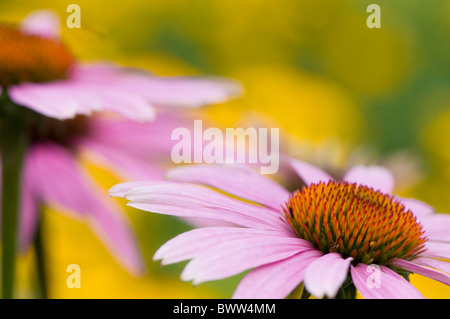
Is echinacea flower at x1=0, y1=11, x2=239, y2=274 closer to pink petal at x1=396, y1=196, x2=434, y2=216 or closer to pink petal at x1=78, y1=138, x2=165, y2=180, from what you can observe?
pink petal at x1=78, y1=138, x2=165, y2=180

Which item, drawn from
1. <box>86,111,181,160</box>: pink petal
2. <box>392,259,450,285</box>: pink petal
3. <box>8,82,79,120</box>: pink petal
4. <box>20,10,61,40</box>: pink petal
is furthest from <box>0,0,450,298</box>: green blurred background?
<box>392,259,450,285</box>: pink petal

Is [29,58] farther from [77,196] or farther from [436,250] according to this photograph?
[436,250]

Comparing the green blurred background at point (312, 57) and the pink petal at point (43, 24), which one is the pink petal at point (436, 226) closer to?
the pink petal at point (43, 24)

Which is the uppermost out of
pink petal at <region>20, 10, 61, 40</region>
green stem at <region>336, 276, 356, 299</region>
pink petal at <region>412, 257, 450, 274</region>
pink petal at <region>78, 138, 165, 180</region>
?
pink petal at <region>20, 10, 61, 40</region>

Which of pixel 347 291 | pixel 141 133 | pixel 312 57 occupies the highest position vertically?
pixel 312 57

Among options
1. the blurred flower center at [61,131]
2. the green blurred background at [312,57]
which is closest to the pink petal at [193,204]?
the blurred flower center at [61,131]

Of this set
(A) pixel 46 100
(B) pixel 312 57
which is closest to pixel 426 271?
(A) pixel 46 100
